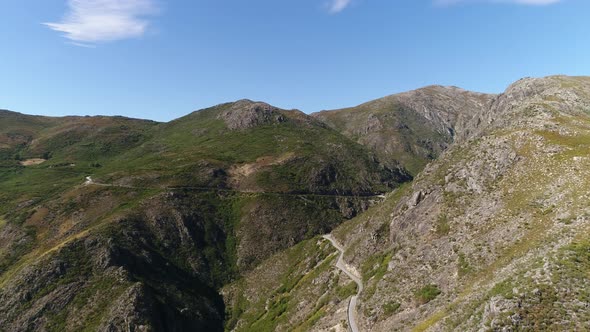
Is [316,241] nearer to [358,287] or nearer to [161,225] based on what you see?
[358,287]

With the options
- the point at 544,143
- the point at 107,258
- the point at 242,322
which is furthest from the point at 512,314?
the point at 107,258

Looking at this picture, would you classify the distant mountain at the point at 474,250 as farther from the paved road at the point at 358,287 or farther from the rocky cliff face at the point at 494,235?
the paved road at the point at 358,287

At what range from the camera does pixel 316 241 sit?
99938 mm

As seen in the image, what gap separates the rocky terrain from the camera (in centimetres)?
4269

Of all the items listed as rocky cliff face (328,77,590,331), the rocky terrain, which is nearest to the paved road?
the rocky terrain

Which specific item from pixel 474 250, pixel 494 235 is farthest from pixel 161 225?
pixel 494 235

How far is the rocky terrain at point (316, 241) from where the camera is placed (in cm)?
4269

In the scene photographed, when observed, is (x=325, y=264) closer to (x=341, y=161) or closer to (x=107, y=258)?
(x=107, y=258)

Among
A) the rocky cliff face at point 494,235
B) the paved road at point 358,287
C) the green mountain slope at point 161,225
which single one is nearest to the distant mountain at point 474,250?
the rocky cliff face at point 494,235

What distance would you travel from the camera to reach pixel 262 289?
89.8 meters

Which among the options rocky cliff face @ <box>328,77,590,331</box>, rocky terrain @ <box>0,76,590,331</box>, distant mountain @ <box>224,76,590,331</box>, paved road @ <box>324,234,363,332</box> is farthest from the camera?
paved road @ <box>324,234,363,332</box>

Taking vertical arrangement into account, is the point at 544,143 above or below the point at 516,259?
above

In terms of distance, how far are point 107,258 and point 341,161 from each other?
11181 centimetres

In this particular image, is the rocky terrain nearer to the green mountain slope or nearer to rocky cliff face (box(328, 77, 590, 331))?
rocky cliff face (box(328, 77, 590, 331))
